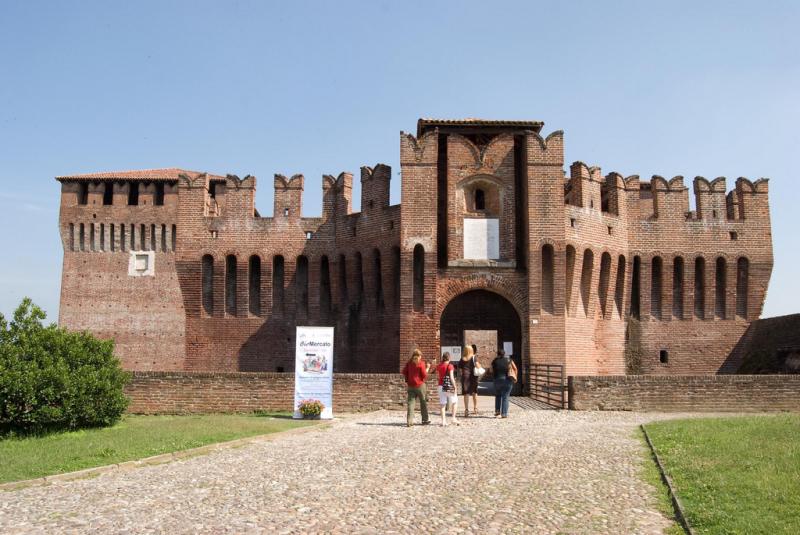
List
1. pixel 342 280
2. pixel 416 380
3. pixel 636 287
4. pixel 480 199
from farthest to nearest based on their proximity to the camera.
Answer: pixel 636 287 < pixel 342 280 < pixel 480 199 < pixel 416 380

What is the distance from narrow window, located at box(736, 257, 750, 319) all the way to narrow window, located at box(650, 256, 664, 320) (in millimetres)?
3341

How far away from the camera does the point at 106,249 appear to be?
40.9 m

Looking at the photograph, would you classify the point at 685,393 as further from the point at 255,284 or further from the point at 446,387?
the point at 255,284

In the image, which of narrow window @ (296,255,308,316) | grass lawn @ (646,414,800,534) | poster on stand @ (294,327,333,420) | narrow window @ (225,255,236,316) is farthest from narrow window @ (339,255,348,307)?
grass lawn @ (646,414,800,534)

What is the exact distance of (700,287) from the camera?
1106 inches

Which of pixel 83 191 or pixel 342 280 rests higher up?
pixel 83 191

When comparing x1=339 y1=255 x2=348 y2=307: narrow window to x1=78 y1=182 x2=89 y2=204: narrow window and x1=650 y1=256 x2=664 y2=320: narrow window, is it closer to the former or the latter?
x1=650 y1=256 x2=664 y2=320: narrow window

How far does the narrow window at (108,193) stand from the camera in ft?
135

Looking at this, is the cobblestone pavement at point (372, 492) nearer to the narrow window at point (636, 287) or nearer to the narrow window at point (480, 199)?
the narrow window at point (480, 199)

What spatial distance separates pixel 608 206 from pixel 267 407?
15924 millimetres

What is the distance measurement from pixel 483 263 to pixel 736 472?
585 inches

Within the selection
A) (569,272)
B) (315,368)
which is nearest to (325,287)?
(569,272)

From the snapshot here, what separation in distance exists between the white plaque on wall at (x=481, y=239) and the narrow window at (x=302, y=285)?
7953mm

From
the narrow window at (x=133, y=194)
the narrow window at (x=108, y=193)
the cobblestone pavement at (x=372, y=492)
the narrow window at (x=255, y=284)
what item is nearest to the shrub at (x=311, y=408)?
the cobblestone pavement at (x=372, y=492)
